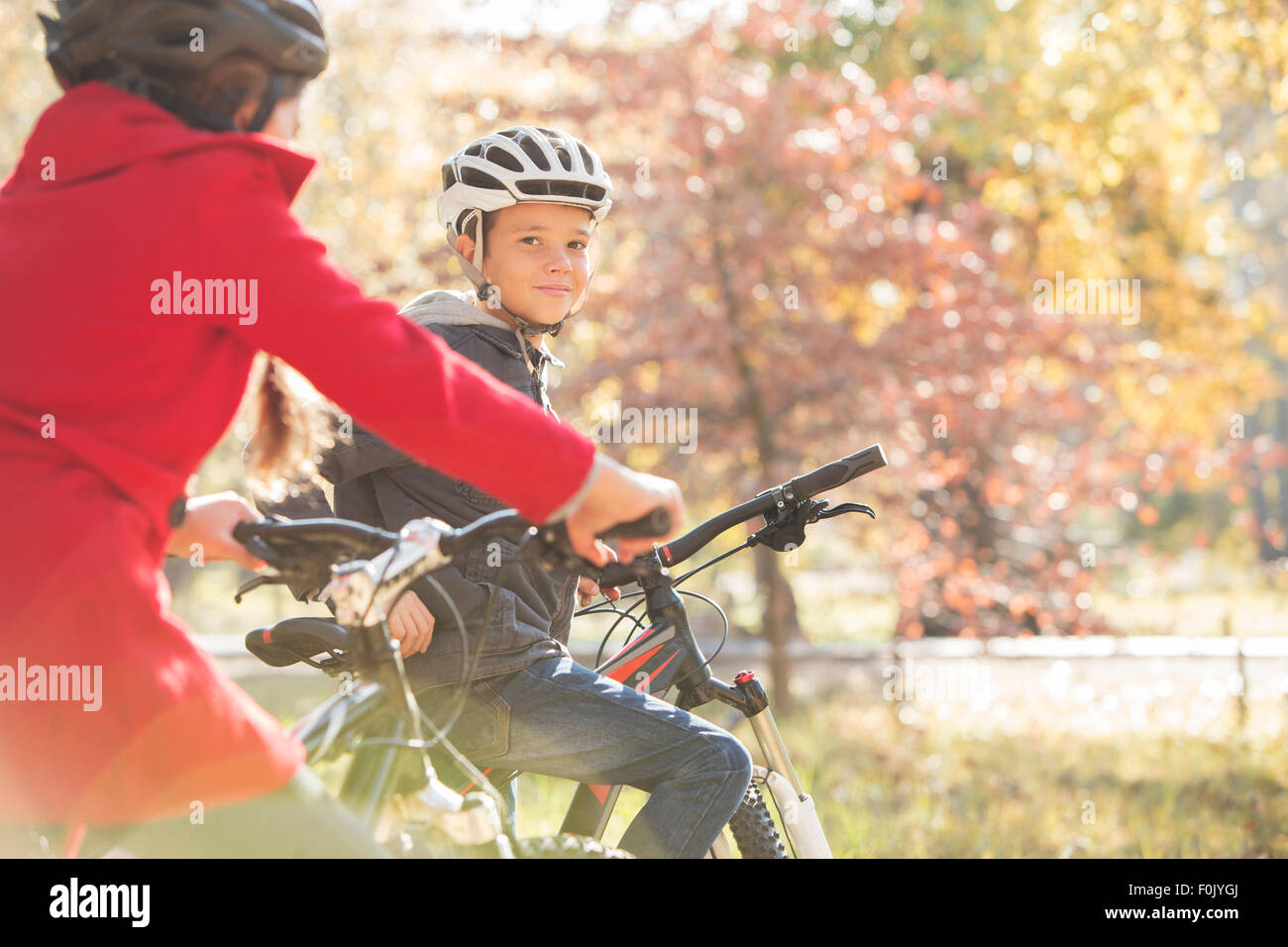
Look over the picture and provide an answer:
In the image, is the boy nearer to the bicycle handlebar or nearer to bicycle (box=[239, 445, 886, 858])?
bicycle (box=[239, 445, 886, 858])

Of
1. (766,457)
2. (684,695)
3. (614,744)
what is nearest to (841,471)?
(684,695)

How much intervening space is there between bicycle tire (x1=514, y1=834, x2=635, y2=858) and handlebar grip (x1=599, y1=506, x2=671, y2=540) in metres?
0.66

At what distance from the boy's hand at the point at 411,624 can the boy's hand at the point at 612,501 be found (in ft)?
2.75

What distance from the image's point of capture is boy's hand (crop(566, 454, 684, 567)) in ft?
5.86

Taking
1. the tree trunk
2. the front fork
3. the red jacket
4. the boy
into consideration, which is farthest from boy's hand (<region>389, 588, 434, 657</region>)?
the tree trunk

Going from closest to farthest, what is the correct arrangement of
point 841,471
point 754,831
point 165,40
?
point 165,40 → point 841,471 → point 754,831

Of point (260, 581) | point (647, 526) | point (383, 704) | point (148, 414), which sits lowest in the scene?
point (383, 704)

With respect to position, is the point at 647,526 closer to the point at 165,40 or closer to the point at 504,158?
the point at 165,40

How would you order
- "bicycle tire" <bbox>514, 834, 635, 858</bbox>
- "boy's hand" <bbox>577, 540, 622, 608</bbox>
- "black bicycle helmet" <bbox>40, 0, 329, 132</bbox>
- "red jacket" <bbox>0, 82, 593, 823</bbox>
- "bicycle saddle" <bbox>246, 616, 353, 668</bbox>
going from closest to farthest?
"red jacket" <bbox>0, 82, 593, 823</bbox>, "black bicycle helmet" <bbox>40, 0, 329, 132</bbox>, "bicycle tire" <bbox>514, 834, 635, 858</bbox>, "bicycle saddle" <bbox>246, 616, 353, 668</bbox>, "boy's hand" <bbox>577, 540, 622, 608</bbox>

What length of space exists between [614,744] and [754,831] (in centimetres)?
47

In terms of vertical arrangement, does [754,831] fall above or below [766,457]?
below

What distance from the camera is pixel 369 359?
167cm
